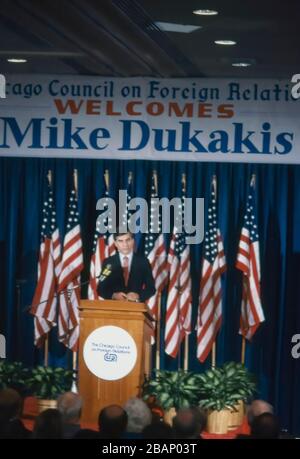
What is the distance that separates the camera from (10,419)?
7.25 metres

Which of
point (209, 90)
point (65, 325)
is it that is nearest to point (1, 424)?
point (65, 325)

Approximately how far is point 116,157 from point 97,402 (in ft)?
10.7

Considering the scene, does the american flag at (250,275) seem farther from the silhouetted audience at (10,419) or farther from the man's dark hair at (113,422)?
the man's dark hair at (113,422)

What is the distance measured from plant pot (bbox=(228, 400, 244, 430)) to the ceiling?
315 cm

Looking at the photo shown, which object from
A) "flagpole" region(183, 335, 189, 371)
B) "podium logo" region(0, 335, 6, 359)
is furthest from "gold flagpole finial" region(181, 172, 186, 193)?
"podium logo" region(0, 335, 6, 359)

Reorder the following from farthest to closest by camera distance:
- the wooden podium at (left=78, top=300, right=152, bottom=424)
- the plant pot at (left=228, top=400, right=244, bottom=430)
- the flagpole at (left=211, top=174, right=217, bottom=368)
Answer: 1. the flagpole at (left=211, top=174, right=217, bottom=368)
2. the plant pot at (left=228, top=400, right=244, bottom=430)
3. the wooden podium at (left=78, top=300, right=152, bottom=424)

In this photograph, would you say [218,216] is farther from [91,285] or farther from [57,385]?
[57,385]

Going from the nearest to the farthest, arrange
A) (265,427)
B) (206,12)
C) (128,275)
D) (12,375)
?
(265,427)
(206,12)
(12,375)
(128,275)

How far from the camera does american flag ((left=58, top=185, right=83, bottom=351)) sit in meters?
11.6

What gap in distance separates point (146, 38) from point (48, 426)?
4.80 metres

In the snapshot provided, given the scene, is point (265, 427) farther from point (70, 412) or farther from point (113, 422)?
point (70, 412)

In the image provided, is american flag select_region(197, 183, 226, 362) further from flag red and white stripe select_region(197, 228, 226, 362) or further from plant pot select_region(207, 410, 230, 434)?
plant pot select_region(207, 410, 230, 434)

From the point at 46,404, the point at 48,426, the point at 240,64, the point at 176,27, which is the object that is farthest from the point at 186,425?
the point at 240,64

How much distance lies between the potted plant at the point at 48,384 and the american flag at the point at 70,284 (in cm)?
167
